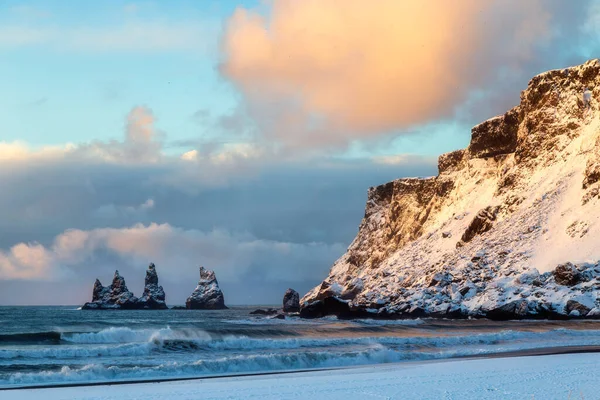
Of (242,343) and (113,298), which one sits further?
(113,298)

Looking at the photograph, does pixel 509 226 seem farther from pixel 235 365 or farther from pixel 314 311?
pixel 235 365

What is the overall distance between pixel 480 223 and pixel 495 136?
28405mm

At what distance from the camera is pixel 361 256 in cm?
17138

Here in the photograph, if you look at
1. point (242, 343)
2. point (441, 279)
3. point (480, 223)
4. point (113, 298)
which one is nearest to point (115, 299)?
point (113, 298)

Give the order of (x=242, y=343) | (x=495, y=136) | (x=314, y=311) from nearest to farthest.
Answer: (x=242, y=343) < (x=314, y=311) < (x=495, y=136)

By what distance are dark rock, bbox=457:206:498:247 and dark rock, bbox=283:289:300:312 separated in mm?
43343

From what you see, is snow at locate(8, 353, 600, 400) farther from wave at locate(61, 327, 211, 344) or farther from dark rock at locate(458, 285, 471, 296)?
dark rock at locate(458, 285, 471, 296)

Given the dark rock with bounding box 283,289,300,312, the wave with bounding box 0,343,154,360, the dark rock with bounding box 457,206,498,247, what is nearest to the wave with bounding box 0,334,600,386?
the wave with bounding box 0,343,154,360

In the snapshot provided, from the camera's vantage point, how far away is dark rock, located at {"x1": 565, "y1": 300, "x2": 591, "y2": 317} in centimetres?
6950

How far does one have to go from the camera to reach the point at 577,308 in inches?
2761

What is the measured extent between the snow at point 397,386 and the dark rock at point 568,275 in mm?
52875

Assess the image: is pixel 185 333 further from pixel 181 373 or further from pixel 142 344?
pixel 181 373

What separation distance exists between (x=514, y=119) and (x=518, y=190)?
83.0 feet

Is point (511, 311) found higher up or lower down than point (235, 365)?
higher up
